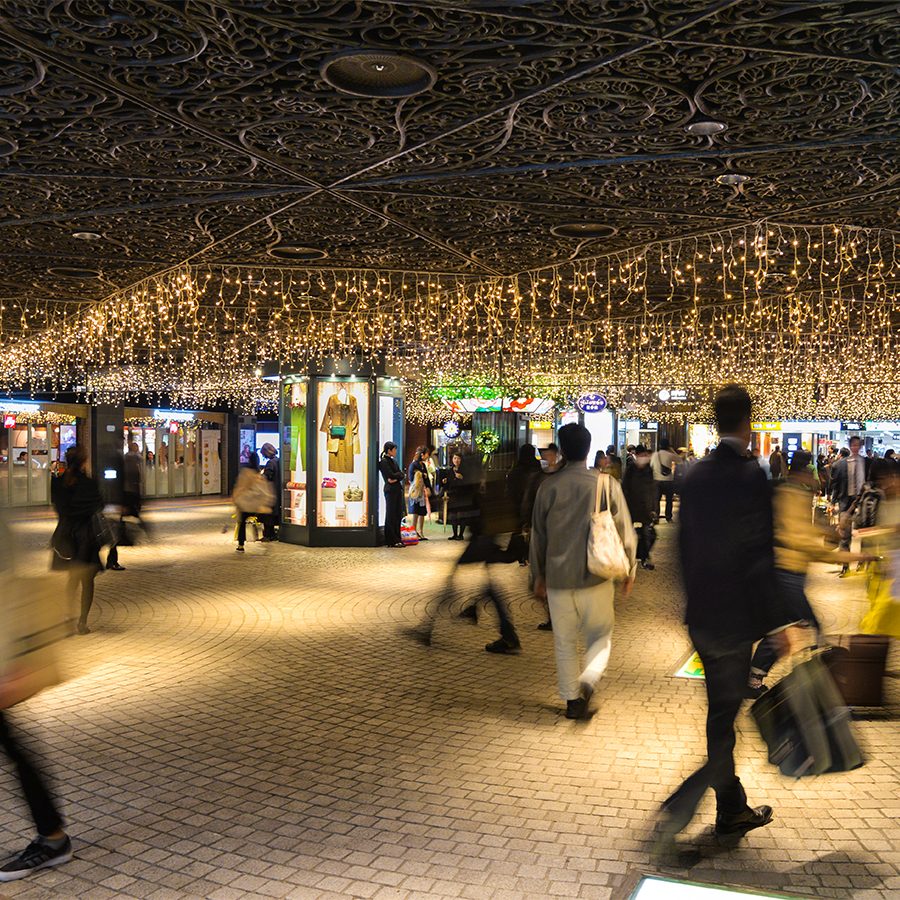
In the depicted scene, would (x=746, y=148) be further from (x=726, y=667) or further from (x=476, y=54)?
(x=726, y=667)

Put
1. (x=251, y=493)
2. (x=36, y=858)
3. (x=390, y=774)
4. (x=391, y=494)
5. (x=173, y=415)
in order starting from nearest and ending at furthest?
(x=36, y=858) < (x=390, y=774) < (x=251, y=493) < (x=391, y=494) < (x=173, y=415)

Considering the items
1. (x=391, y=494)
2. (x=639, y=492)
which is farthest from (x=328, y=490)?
(x=639, y=492)

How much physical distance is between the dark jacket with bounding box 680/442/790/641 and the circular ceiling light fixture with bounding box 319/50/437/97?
3209mm

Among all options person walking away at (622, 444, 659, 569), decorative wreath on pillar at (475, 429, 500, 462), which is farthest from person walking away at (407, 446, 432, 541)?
decorative wreath on pillar at (475, 429, 500, 462)

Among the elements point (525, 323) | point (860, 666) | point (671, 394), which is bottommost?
point (860, 666)

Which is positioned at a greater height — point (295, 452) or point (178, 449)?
point (295, 452)

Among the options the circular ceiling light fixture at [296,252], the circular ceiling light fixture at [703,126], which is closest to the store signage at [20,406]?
the circular ceiling light fixture at [296,252]

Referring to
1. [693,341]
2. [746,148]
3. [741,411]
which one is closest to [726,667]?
[741,411]

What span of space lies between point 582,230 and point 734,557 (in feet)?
21.2

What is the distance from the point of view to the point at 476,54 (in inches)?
212

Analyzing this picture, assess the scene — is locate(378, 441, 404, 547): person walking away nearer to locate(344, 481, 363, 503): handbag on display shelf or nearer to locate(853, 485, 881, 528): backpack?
locate(344, 481, 363, 503): handbag on display shelf

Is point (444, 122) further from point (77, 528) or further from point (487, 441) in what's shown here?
point (487, 441)

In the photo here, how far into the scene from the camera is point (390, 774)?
5043mm

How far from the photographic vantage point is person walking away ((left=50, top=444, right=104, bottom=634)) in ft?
28.3
